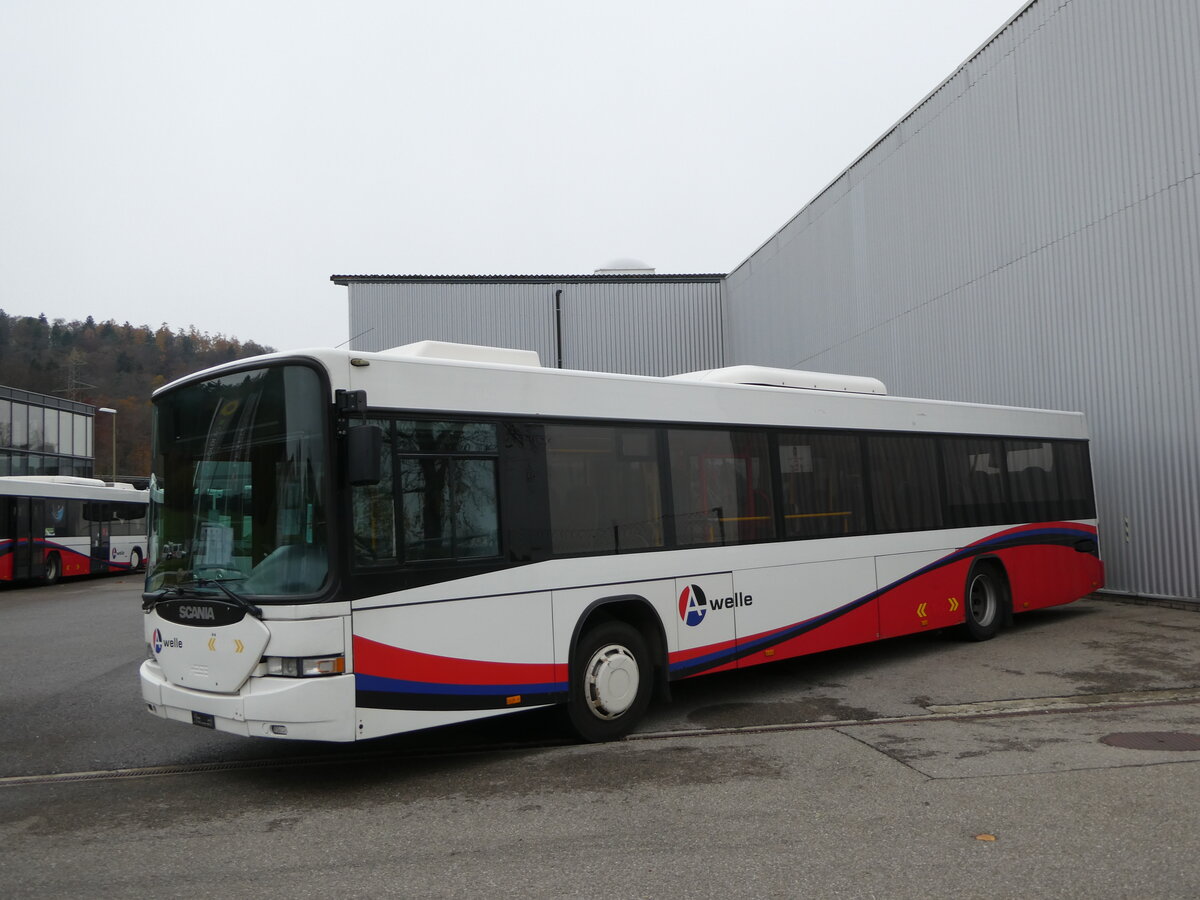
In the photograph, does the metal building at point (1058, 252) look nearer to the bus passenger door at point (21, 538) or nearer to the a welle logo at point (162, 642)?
the a welle logo at point (162, 642)

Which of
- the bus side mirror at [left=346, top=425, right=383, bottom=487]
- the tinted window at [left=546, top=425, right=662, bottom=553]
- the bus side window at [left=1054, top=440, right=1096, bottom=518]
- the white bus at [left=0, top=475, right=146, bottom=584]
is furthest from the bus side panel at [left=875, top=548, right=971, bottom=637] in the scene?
the white bus at [left=0, top=475, right=146, bottom=584]

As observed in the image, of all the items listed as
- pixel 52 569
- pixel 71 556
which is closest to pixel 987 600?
pixel 52 569

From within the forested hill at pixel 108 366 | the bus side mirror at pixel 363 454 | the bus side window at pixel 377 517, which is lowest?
the bus side window at pixel 377 517

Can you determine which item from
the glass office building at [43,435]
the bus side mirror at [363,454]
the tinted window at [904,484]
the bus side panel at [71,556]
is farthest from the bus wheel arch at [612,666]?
the glass office building at [43,435]

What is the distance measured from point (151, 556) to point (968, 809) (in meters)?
5.70

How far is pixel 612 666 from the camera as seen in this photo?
23.8 feet

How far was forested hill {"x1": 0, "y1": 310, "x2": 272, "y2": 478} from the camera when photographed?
2881 inches

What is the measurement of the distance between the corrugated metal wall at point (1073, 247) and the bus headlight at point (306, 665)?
1232 centimetres

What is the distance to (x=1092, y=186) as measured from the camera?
1477cm

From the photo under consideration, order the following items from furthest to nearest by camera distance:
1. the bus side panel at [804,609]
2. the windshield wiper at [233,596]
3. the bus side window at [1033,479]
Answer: the bus side window at [1033,479] < the bus side panel at [804,609] < the windshield wiper at [233,596]

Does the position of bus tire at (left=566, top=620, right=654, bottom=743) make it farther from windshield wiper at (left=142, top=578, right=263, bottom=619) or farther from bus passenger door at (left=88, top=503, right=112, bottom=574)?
bus passenger door at (left=88, top=503, right=112, bottom=574)

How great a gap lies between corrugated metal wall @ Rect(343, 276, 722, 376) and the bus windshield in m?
21.6

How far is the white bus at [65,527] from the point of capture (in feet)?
81.7

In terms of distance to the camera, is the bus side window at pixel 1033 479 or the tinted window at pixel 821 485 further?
the bus side window at pixel 1033 479
